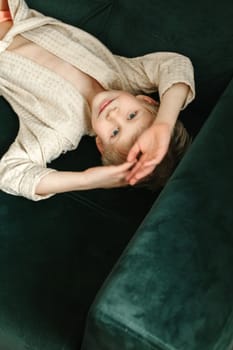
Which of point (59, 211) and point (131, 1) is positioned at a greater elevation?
point (131, 1)

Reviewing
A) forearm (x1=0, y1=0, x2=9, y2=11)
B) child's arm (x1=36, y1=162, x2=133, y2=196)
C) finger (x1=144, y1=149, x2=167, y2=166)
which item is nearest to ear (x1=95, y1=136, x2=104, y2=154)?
child's arm (x1=36, y1=162, x2=133, y2=196)

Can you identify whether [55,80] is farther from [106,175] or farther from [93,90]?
[106,175]

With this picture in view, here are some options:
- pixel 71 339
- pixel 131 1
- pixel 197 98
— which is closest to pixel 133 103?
pixel 197 98

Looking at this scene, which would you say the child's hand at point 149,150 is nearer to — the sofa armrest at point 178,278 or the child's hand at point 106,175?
the child's hand at point 106,175

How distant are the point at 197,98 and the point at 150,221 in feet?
1.80

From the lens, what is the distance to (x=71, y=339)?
37.6 inches

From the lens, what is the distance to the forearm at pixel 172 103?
114 centimetres

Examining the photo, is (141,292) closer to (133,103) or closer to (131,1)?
(133,103)

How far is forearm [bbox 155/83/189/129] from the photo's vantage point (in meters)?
1.14

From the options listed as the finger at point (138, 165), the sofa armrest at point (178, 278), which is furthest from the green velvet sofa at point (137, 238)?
the finger at point (138, 165)

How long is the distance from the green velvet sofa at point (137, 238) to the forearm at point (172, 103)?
0.30ft

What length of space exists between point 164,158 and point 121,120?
0.45 ft

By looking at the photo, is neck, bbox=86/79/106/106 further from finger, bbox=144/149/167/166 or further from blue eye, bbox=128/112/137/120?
finger, bbox=144/149/167/166

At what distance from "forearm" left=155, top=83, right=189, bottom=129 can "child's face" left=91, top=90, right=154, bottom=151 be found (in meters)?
0.04
